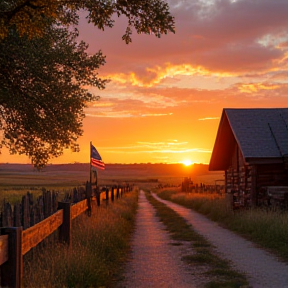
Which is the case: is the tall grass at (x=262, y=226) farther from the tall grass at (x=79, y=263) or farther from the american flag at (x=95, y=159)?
the american flag at (x=95, y=159)

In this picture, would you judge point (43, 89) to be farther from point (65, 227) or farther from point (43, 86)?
point (65, 227)

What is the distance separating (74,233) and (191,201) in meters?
20.2

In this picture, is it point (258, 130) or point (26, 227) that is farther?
point (258, 130)

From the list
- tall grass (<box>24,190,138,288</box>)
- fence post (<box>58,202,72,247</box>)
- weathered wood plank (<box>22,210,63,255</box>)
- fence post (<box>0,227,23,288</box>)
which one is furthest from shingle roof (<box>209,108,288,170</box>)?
fence post (<box>0,227,23,288</box>)

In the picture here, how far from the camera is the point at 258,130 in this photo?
858 inches

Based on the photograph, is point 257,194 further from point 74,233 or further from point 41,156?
point 74,233

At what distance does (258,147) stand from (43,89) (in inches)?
398

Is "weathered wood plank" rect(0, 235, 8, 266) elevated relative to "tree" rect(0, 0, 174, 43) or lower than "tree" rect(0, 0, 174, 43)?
lower

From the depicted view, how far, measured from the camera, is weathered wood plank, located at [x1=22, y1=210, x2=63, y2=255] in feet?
19.3

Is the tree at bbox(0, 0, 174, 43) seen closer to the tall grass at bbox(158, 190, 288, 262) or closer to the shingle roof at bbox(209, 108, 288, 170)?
the tall grass at bbox(158, 190, 288, 262)

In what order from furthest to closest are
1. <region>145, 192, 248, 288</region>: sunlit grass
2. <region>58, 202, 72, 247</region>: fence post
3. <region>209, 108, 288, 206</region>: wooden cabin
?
<region>209, 108, 288, 206</region>: wooden cabin, <region>58, 202, 72, 247</region>: fence post, <region>145, 192, 248, 288</region>: sunlit grass

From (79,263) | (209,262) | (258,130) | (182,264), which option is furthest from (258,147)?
(79,263)

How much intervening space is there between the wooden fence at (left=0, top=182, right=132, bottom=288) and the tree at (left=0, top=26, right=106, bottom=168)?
407 cm

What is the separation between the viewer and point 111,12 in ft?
32.1
